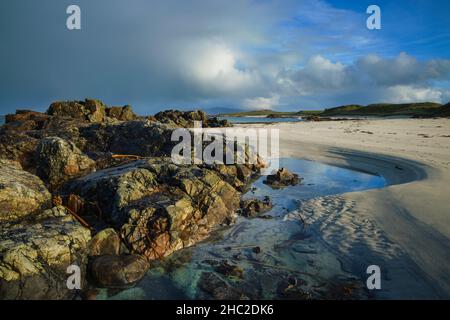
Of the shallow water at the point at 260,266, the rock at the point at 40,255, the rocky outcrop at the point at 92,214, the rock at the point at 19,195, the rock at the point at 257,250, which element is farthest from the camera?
the rock at the point at 257,250

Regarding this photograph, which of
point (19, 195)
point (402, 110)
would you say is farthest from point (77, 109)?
point (402, 110)

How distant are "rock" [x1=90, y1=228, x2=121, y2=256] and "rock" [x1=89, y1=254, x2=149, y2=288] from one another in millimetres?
255

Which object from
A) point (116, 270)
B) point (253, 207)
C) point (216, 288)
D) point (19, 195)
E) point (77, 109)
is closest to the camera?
point (216, 288)

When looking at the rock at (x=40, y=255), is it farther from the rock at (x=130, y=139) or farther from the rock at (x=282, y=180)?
the rock at (x=282, y=180)

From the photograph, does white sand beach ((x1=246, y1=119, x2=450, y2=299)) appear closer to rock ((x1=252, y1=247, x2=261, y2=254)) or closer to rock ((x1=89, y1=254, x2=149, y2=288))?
rock ((x1=252, y1=247, x2=261, y2=254))

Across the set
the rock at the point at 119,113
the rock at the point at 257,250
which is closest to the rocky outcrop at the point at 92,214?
the rock at the point at 257,250

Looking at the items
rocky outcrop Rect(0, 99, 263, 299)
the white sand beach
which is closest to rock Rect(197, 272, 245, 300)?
rocky outcrop Rect(0, 99, 263, 299)

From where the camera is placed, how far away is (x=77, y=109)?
89.5 feet

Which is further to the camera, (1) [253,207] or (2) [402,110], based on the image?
(2) [402,110]

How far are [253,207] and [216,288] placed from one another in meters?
4.85

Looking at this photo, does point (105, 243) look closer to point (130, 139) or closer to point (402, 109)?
point (130, 139)

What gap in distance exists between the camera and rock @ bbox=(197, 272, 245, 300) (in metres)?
5.71

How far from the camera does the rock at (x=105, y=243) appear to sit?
6.64m

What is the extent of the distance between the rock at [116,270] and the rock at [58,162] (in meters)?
4.64
